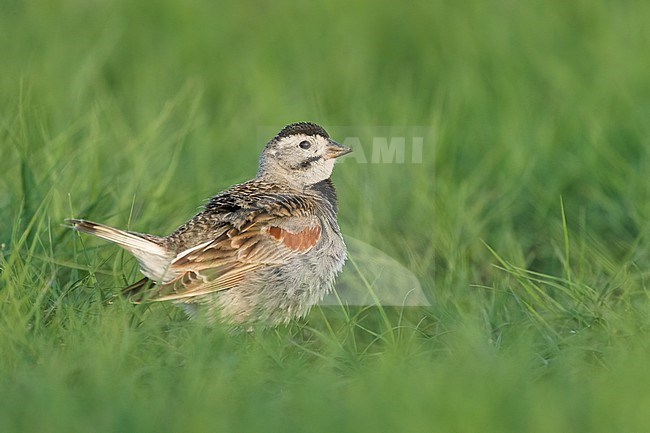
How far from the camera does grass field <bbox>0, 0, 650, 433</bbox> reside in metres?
4.41

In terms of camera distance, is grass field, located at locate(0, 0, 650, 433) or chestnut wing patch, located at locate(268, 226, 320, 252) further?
chestnut wing patch, located at locate(268, 226, 320, 252)

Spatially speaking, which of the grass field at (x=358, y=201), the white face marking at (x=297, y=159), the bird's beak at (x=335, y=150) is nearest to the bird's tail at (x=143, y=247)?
the grass field at (x=358, y=201)

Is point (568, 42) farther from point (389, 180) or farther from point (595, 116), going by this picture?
point (389, 180)

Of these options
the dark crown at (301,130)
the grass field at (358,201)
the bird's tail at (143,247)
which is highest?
the dark crown at (301,130)

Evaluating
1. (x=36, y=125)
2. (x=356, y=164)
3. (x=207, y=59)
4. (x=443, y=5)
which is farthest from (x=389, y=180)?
(x=443, y=5)

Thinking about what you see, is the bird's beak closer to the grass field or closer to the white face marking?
the white face marking

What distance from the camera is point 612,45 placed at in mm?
9344

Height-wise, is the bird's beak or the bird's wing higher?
the bird's beak

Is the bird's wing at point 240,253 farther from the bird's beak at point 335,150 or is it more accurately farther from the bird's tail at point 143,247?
the bird's beak at point 335,150

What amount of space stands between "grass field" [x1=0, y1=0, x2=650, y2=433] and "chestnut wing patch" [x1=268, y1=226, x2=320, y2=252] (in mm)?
403

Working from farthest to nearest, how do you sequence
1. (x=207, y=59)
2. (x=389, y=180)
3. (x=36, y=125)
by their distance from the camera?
(x=207, y=59), (x=389, y=180), (x=36, y=125)

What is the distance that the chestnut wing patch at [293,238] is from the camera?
5734mm

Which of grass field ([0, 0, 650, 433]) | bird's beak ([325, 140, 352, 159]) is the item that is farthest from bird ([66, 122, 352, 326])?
bird's beak ([325, 140, 352, 159])

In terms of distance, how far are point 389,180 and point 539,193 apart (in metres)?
0.97
